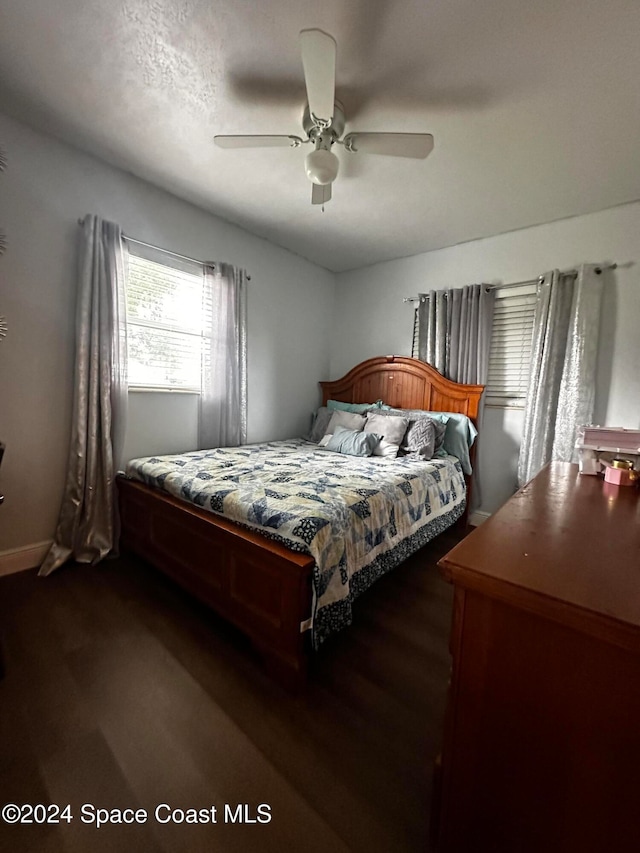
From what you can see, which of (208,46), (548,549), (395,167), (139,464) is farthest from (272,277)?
(548,549)

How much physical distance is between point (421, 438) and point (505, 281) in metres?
1.55

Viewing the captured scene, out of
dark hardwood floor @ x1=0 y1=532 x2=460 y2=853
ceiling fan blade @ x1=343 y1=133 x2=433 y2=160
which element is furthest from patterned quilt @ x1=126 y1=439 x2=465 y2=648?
ceiling fan blade @ x1=343 y1=133 x2=433 y2=160

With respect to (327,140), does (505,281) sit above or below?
below

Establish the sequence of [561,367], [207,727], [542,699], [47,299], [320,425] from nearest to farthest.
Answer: [542,699], [207,727], [47,299], [561,367], [320,425]

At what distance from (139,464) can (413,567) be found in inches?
76.6

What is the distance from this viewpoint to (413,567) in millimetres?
2363

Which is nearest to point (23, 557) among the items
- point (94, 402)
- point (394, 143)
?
point (94, 402)

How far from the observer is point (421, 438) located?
2779mm

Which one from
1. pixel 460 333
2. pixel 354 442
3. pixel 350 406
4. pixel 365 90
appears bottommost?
pixel 354 442

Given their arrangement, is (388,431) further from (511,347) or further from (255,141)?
(255,141)

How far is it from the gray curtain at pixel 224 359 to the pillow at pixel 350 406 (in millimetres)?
1007

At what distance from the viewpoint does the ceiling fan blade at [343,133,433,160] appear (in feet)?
5.23

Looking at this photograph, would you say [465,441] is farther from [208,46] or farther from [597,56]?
[208,46]

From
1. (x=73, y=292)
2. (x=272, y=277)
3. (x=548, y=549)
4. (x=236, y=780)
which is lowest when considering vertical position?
(x=236, y=780)
